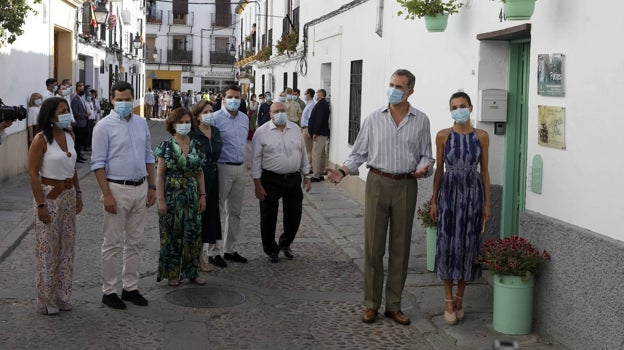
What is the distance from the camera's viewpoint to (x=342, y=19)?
1534 cm

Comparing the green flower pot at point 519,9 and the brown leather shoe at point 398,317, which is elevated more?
the green flower pot at point 519,9

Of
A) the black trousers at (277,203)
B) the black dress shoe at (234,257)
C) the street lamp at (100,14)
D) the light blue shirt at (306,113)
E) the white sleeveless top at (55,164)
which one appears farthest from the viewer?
the street lamp at (100,14)

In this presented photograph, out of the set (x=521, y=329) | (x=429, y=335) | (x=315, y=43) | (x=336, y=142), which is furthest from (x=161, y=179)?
(x=315, y=43)

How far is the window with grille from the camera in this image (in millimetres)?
13883

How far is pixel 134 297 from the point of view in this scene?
666cm

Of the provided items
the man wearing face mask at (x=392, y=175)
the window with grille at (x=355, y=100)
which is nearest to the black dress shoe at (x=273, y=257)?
the man wearing face mask at (x=392, y=175)

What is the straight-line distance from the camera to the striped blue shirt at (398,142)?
624 centimetres

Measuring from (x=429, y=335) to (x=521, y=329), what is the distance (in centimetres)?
68

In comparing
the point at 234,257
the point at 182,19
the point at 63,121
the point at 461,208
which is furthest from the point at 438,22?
the point at 182,19

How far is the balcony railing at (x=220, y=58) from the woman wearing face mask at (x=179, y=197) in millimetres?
53519

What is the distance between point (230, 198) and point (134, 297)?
187 centimetres

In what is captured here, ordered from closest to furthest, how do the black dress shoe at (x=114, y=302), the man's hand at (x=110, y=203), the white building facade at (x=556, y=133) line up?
the white building facade at (x=556, y=133)
the man's hand at (x=110, y=203)
the black dress shoe at (x=114, y=302)

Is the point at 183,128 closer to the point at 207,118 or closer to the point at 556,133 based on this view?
the point at 207,118

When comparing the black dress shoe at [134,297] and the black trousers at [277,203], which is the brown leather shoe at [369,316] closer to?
the black dress shoe at [134,297]
